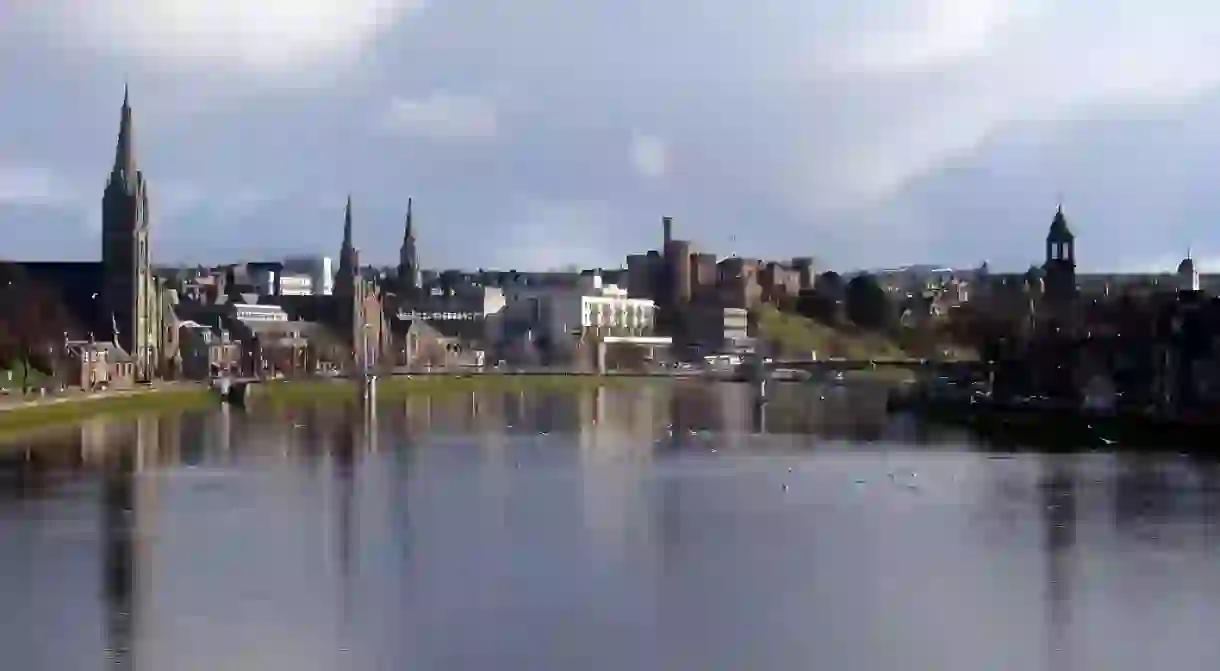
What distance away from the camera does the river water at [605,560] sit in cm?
2095

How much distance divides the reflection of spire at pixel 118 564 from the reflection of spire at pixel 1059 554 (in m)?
9.86

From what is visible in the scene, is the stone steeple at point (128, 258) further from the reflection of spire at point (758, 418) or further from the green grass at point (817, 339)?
the green grass at point (817, 339)

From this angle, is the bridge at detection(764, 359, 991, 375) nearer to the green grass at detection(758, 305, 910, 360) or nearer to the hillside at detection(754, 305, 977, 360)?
the hillside at detection(754, 305, 977, 360)

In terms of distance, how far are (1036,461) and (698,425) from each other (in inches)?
837

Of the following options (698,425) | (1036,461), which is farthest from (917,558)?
(698,425)

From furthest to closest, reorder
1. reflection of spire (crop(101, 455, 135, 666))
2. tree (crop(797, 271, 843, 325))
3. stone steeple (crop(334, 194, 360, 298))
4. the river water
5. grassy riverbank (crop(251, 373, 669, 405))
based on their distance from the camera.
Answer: tree (crop(797, 271, 843, 325)), stone steeple (crop(334, 194, 360, 298)), grassy riverbank (crop(251, 373, 669, 405)), reflection of spire (crop(101, 455, 135, 666)), the river water

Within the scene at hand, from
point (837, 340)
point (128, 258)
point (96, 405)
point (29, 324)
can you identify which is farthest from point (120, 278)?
point (837, 340)

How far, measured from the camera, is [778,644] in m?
21.2

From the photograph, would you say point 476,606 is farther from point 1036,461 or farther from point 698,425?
point 698,425

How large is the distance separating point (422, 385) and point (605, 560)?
78254 millimetres

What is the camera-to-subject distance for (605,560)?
27.3 meters

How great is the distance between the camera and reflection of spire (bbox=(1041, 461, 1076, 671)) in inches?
840

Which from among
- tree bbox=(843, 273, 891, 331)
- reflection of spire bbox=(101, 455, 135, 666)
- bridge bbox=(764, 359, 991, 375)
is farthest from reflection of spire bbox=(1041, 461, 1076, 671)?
tree bbox=(843, 273, 891, 331)

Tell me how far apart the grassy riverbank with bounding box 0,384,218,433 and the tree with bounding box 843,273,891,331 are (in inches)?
2901
